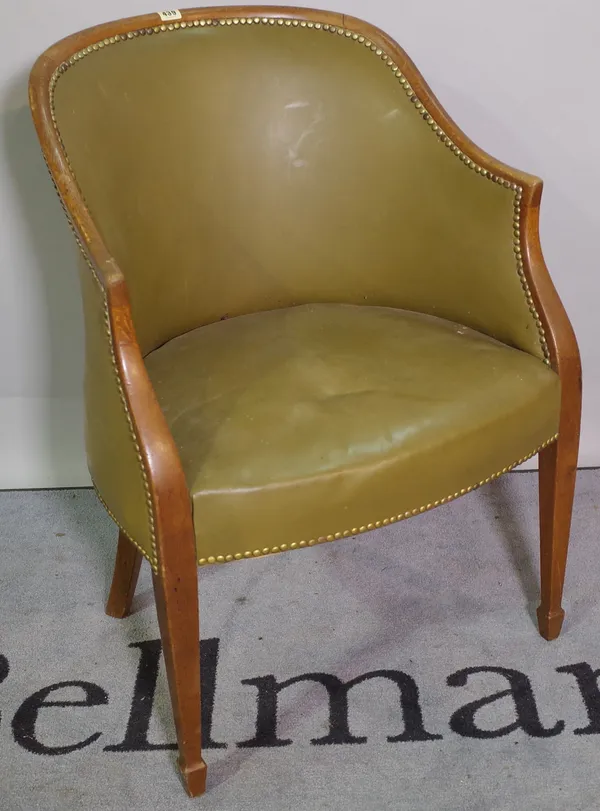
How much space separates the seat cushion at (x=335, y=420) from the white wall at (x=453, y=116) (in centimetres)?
45

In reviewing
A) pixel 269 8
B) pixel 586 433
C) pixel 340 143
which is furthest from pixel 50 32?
pixel 586 433

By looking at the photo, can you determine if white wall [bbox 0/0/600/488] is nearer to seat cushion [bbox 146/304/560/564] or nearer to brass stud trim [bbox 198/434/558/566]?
seat cushion [bbox 146/304/560/564]

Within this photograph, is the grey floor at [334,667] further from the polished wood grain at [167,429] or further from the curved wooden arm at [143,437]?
the curved wooden arm at [143,437]

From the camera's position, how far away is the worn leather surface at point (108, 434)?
1.12m

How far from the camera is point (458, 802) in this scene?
1253mm

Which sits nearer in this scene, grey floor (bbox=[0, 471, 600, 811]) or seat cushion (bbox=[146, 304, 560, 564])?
seat cushion (bbox=[146, 304, 560, 564])

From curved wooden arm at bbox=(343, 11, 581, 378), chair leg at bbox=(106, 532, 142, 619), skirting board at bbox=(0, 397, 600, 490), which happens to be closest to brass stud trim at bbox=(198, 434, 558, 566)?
curved wooden arm at bbox=(343, 11, 581, 378)

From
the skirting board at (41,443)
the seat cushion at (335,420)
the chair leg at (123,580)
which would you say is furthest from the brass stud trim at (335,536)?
the skirting board at (41,443)

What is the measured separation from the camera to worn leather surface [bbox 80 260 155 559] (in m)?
1.12

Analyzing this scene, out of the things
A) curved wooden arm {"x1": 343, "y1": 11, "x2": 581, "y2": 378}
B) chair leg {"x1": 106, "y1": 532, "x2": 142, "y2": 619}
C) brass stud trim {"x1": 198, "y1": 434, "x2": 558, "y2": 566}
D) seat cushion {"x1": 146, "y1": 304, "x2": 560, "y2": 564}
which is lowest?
chair leg {"x1": 106, "y1": 532, "x2": 142, "y2": 619}

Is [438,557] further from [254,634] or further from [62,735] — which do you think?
[62,735]

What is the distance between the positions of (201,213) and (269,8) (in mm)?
327

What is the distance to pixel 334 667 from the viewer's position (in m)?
1.48

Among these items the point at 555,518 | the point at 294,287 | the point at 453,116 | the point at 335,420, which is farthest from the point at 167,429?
the point at 453,116
